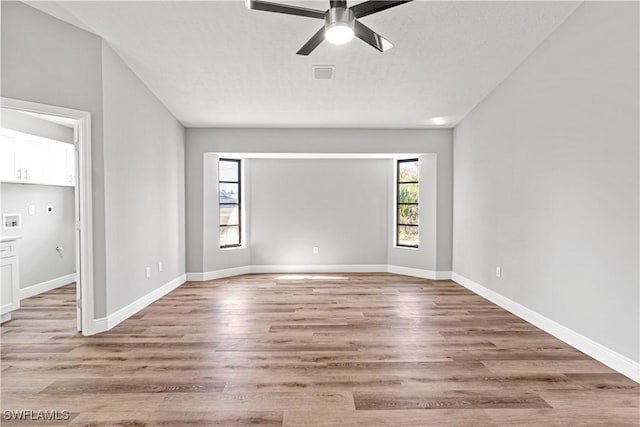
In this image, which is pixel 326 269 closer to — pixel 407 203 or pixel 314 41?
pixel 407 203

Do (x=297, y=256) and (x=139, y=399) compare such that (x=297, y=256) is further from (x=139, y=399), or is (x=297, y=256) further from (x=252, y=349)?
(x=139, y=399)

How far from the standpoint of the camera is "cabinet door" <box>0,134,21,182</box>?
401cm

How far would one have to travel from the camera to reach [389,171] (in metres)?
→ 6.42

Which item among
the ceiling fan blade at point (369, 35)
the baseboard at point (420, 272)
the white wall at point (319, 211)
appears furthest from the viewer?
the white wall at point (319, 211)

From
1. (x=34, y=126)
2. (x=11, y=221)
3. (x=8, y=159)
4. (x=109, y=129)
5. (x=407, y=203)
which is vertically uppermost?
(x=34, y=126)

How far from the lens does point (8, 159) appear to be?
4.07 m

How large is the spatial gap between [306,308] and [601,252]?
9.62 ft

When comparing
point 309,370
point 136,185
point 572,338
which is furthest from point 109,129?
point 572,338

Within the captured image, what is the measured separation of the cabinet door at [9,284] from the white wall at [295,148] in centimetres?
227

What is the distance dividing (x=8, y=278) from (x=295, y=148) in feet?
13.2

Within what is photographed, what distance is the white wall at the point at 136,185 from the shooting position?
340cm

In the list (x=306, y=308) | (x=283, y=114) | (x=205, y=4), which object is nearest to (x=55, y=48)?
(x=205, y=4)

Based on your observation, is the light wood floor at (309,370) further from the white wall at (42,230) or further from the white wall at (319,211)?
the white wall at (319,211)

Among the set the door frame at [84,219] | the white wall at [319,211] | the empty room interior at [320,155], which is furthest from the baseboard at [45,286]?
the white wall at [319,211]
